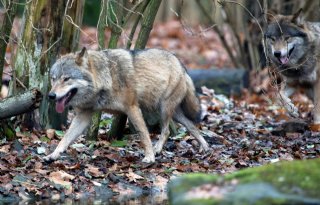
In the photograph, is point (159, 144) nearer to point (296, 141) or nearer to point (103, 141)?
point (103, 141)

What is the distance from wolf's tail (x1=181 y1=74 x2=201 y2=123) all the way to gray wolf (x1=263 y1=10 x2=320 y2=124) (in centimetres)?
228

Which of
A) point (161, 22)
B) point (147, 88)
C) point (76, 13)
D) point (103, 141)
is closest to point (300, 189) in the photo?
point (147, 88)

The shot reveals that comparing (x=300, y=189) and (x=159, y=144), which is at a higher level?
(x=300, y=189)

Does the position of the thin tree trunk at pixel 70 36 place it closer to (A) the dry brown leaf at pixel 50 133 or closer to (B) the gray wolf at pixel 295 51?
(A) the dry brown leaf at pixel 50 133

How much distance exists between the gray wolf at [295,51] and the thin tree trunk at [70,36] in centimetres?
342

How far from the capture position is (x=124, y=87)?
10461 millimetres

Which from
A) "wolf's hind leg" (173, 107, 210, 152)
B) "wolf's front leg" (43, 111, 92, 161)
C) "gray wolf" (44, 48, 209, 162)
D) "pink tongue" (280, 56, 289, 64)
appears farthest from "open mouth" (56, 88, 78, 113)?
"pink tongue" (280, 56, 289, 64)

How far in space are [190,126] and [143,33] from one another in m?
1.64

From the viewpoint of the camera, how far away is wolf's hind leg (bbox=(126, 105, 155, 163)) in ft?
34.2

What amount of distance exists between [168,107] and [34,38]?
91.8 inches

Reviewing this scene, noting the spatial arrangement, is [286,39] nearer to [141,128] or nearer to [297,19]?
[297,19]

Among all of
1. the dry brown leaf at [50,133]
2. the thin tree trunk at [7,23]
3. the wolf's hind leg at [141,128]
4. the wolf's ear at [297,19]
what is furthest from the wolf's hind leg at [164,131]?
the wolf's ear at [297,19]

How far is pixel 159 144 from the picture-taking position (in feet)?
36.7

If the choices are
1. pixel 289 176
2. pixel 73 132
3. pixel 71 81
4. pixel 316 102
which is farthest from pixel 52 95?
pixel 316 102
